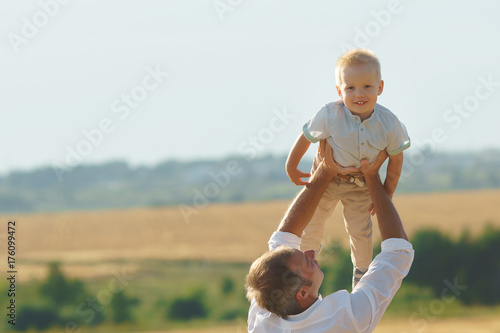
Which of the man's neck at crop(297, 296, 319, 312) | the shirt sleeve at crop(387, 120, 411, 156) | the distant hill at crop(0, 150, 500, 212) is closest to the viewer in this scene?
the man's neck at crop(297, 296, 319, 312)

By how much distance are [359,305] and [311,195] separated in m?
0.61

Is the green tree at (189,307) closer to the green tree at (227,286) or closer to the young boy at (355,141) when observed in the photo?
the green tree at (227,286)

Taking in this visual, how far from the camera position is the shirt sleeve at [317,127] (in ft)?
11.8

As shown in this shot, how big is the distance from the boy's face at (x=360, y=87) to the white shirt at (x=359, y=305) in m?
0.67

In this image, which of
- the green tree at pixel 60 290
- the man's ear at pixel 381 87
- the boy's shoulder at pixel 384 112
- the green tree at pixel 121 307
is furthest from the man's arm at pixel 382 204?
the green tree at pixel 60 290

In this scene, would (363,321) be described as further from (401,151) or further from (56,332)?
(56,332)

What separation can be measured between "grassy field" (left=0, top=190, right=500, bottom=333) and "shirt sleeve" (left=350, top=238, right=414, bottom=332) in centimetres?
3224

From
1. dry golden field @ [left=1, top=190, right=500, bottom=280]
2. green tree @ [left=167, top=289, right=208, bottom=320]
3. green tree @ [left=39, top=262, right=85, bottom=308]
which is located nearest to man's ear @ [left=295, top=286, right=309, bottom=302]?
dry golden field @ [left=1, top=190, right=500, bottom=280]

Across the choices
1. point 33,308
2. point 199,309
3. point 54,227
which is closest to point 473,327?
point 199,309

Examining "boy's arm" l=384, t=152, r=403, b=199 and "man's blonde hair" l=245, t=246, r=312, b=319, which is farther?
"boy's arm" l=384, t=152, r=403, b=199

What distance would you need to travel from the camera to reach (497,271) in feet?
116

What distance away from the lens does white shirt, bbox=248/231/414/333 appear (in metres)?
3.04

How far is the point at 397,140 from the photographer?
11.7ft

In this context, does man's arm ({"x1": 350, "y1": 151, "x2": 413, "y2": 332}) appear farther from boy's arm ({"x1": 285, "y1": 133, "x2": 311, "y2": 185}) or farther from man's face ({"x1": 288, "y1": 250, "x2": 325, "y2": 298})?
boy's arm ({"x1": 285, "y1": 133, "x2": 311, "y2": 185})
